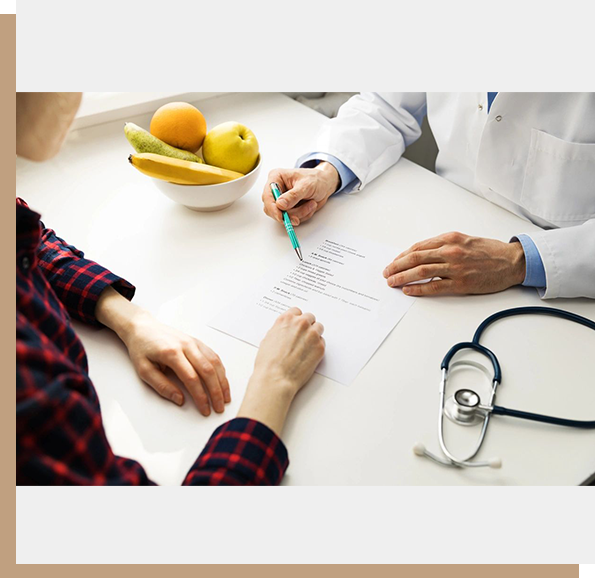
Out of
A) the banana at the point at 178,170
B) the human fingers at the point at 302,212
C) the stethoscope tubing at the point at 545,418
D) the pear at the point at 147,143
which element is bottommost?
the stethoscope tubing at the point at 545,418

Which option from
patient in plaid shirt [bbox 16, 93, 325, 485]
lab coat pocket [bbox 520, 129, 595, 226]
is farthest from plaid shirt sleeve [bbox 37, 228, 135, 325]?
lab coat pocket [bbox 520, 129, 595, 226]

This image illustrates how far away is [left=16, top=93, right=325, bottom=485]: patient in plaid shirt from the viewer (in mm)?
543

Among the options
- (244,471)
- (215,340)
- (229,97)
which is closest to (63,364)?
(244,471)

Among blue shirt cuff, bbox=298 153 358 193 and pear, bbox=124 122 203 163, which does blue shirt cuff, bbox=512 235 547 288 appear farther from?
pear, bbox=124 122 203 163

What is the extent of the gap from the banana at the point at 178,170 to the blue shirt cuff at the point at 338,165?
24cm

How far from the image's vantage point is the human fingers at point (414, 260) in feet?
3.35

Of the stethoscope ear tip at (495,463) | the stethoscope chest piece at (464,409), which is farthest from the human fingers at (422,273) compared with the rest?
the stethoscope ear tip at (495,463)

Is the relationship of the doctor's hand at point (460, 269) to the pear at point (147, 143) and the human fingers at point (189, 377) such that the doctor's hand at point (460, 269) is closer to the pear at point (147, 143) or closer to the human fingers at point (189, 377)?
the human fingers at point (189, 377)

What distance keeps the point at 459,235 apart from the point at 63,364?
766 mm

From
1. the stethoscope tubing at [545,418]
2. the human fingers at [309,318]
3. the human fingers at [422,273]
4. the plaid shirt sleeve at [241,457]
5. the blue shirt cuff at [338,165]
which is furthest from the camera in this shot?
the blue shirt cuff at [338,165]

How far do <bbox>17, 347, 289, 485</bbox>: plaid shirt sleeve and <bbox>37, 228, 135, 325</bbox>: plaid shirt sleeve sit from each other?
310mm

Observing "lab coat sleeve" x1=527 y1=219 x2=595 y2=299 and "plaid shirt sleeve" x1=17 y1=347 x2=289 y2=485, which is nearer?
"plaid shirt sleeve" x1=17 y1=347 x2=289 y2=485

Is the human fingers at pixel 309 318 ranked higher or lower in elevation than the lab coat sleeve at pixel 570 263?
lower

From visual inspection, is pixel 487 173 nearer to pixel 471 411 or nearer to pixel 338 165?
pixel 338 165
